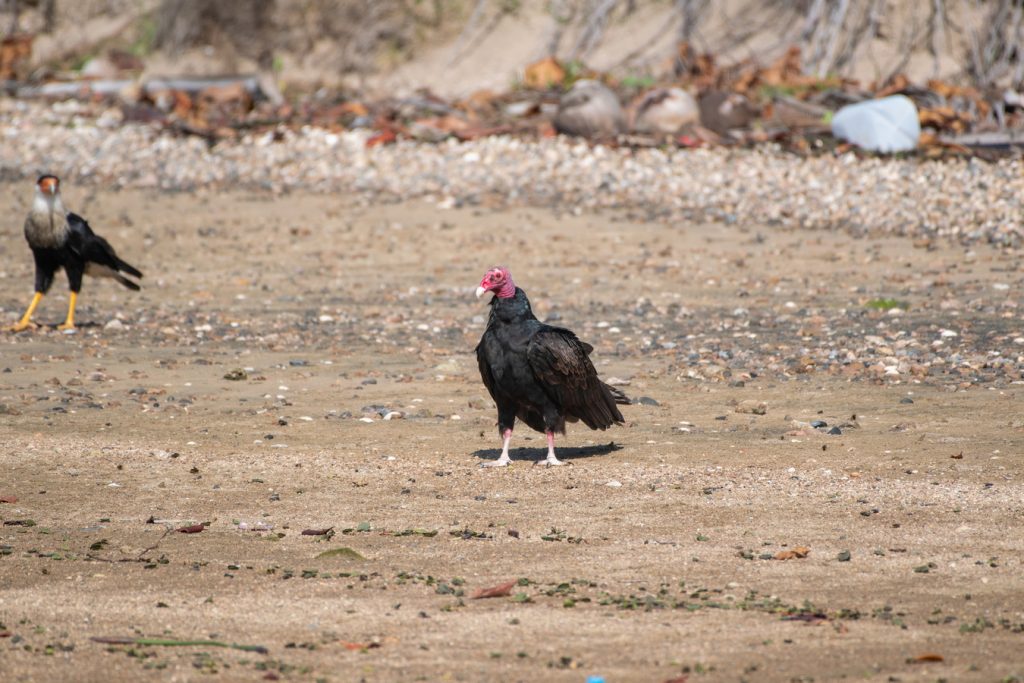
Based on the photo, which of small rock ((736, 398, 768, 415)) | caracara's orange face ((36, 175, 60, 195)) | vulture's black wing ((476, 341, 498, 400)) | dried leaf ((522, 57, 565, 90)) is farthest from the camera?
dried leaf ((522, 57, 565, 90))

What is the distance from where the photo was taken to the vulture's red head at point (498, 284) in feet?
23.9

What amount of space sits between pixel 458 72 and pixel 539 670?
2268 centimetres

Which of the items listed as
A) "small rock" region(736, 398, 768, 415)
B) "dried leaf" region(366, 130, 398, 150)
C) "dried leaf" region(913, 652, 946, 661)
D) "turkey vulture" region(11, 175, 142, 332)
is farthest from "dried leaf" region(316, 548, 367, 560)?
"dried leaf" region(366, 130, 398, 150)

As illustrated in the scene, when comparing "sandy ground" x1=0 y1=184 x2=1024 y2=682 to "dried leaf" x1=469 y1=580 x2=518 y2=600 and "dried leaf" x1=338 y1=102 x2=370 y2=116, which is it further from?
"dried leaf" x1=338 y1=102 x2=370 y2=116

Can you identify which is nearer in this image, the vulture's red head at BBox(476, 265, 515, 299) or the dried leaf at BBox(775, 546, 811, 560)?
the dried leaf at BBox(775, 546, 811, 560)

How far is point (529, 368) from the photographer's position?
7.34 metres

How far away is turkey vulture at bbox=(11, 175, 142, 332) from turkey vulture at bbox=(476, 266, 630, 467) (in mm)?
5807

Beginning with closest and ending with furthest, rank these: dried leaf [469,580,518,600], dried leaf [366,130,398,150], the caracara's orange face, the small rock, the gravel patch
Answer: dried leaf [469,580,518,600] → the small rock → the caracara's orange face → the gravel patch → dried leaf [366,130,398,150]

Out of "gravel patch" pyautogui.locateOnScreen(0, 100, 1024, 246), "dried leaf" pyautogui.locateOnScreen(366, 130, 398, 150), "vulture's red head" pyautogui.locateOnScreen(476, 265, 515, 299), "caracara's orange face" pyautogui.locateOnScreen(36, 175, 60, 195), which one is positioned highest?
"dried leaf" pyautogui.locateOnScreen(366, 130, 398, 150)

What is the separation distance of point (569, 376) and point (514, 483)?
0.65 meters

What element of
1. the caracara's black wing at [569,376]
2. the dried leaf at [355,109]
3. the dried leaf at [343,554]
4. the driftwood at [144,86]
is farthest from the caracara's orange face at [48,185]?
the driftwood at [144,86]

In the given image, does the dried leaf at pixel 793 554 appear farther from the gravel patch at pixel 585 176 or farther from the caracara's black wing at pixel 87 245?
the gravel patch at pixel 585 176

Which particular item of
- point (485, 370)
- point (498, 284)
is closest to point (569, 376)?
point (485, 370)

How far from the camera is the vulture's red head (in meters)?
7.30
